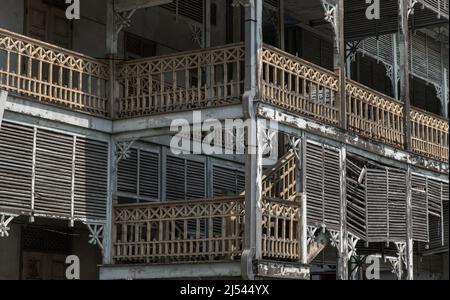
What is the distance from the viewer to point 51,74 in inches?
738

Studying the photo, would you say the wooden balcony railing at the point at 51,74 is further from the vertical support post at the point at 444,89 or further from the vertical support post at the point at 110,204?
the vertical support post at the point at 444,89

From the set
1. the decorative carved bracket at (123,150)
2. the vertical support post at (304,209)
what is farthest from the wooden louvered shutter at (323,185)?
the decorative carved bracket at (123,150)

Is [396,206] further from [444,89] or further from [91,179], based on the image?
[444,89]

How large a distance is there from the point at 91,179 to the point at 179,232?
6.14 ft

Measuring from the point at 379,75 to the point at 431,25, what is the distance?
3.61 metres

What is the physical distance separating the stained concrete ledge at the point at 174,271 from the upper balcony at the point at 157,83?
109 inches

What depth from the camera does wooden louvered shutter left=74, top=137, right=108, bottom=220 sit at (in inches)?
757

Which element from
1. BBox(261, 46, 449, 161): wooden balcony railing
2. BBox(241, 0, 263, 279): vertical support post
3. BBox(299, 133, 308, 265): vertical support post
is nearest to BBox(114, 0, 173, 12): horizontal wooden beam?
BBox(241, 0, 263, 279): vertical support post

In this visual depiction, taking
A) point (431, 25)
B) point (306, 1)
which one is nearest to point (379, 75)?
point (431, 25)

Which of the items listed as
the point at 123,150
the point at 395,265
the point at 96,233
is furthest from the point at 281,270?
the point at 395,265

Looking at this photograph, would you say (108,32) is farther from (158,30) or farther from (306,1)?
(306,1)

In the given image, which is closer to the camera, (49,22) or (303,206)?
(303,206)

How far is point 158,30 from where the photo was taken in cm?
2317

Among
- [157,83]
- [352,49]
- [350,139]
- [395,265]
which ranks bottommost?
[395,265]
